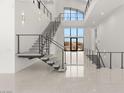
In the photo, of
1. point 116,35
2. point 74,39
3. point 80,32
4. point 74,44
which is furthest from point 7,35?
point 80,32

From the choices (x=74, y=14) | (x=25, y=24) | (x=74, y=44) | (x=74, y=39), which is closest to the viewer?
(x=25, y=24)

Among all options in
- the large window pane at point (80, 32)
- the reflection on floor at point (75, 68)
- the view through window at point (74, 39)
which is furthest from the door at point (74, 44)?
the reflection on floor at point (75, 68)

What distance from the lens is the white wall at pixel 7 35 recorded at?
9.46 meters

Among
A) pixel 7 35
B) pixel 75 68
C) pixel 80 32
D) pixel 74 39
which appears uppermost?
pixel 80 32

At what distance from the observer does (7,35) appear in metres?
9.52

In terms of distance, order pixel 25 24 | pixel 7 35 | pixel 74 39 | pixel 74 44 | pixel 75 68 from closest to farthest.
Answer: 1. pixel 7 35
2. pixel 75 68
3. pixel 25 24
4. pixel 74 44
5. pixel 74 39

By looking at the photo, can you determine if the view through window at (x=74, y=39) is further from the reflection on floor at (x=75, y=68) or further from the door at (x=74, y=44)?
the reflection on floor at (x=75, y=68)

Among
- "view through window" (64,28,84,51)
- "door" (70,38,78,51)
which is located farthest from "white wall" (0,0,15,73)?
"door" (70,38,78,51)

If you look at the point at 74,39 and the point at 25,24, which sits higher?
the point at 74,39

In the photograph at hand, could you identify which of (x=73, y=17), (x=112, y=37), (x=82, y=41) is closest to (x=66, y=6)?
(x=73, y=17)

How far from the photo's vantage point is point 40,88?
6.23 meters

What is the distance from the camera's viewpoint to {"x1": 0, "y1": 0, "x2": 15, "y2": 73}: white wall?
9.46 m

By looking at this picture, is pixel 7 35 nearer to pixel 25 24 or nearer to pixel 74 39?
pixel 25 24

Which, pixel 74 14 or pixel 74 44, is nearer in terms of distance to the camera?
pixel 74 44
